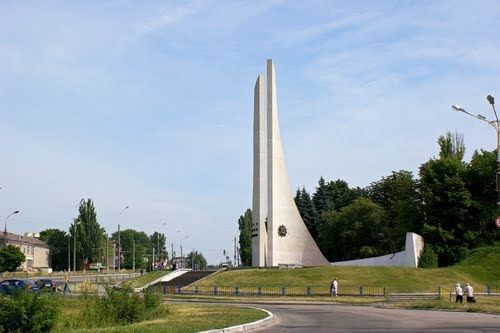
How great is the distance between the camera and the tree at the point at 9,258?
91812 mm

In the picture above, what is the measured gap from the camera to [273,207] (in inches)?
2552

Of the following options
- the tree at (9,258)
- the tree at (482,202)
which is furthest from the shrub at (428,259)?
the tree at (9,258)

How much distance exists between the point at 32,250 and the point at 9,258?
147 feet

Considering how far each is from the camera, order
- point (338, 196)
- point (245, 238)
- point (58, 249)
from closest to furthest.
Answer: point (338, 196), point (245, 238), point (58, 249)

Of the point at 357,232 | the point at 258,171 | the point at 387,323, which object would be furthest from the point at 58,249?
the point at 387,323

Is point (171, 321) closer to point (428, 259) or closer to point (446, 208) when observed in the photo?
point (428, 259)

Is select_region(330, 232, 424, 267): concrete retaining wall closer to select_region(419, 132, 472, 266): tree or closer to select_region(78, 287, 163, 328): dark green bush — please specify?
select_region(419, 132, 472, 266): tree

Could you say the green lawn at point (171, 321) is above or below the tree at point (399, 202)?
below

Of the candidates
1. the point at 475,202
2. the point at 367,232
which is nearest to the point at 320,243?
the point at 367,232

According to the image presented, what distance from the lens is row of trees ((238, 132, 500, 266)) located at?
2544 inches

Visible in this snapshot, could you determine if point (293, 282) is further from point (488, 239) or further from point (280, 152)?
point (488, 239)

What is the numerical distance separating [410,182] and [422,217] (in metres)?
16.7

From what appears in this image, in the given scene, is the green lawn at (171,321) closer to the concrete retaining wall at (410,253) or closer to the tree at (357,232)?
the concrete retaining wall at (410,253)

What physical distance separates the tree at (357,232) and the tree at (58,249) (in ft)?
221
